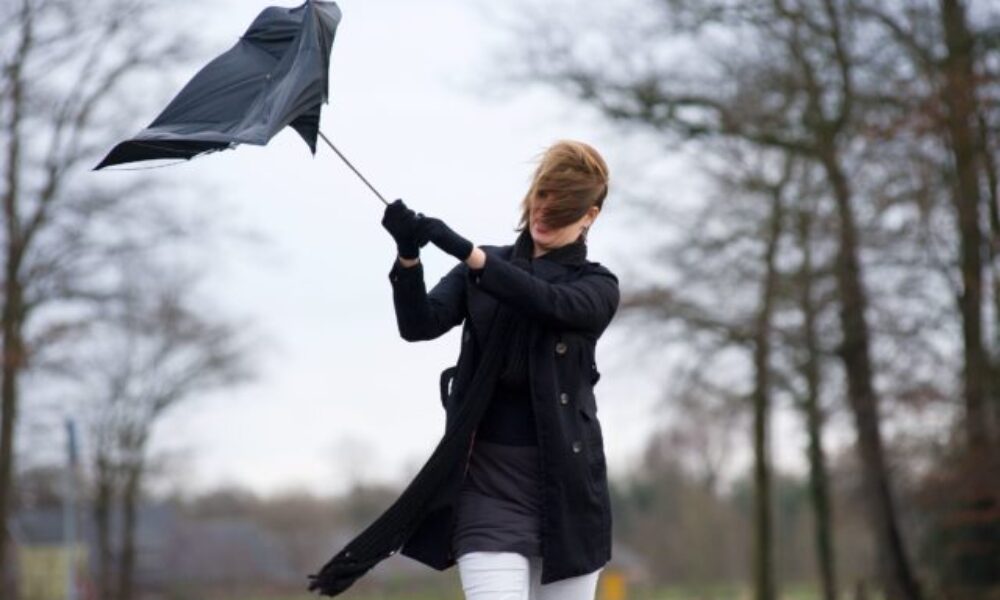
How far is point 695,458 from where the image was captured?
1923 inches

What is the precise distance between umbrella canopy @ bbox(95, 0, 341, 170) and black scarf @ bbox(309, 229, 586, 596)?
29.4 inches

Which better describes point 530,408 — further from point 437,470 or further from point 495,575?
point 495,575

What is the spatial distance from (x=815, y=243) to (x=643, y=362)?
369 centimetres

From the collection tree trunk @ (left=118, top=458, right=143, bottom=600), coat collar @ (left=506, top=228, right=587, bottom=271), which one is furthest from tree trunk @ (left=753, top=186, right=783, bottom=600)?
coat collar @ (left=506, top=228, right=587, bottom=271)

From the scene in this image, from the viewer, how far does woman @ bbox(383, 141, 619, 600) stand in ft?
15.5

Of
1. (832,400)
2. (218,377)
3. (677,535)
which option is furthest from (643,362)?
→ (677,535)

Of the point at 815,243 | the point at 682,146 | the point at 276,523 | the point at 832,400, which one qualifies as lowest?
the point at 832,400

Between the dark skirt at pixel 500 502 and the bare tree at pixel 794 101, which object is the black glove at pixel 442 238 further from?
the bare tree at pixel 794 101

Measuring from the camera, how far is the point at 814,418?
2809 cm

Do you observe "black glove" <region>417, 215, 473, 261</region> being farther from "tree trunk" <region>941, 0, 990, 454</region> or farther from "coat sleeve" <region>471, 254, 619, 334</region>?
"tree trunk" <region>941, 0, 990, 454</region>

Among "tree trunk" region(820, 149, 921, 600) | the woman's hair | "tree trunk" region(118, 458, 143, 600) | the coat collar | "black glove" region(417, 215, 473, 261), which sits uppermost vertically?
"tree trunk" region(118, 458, 143, 600)

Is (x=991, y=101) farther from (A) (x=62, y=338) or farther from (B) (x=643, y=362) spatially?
(A) (x=62, y=338)

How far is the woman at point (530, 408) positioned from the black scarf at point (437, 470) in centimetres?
1

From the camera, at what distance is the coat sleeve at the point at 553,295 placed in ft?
15.3
